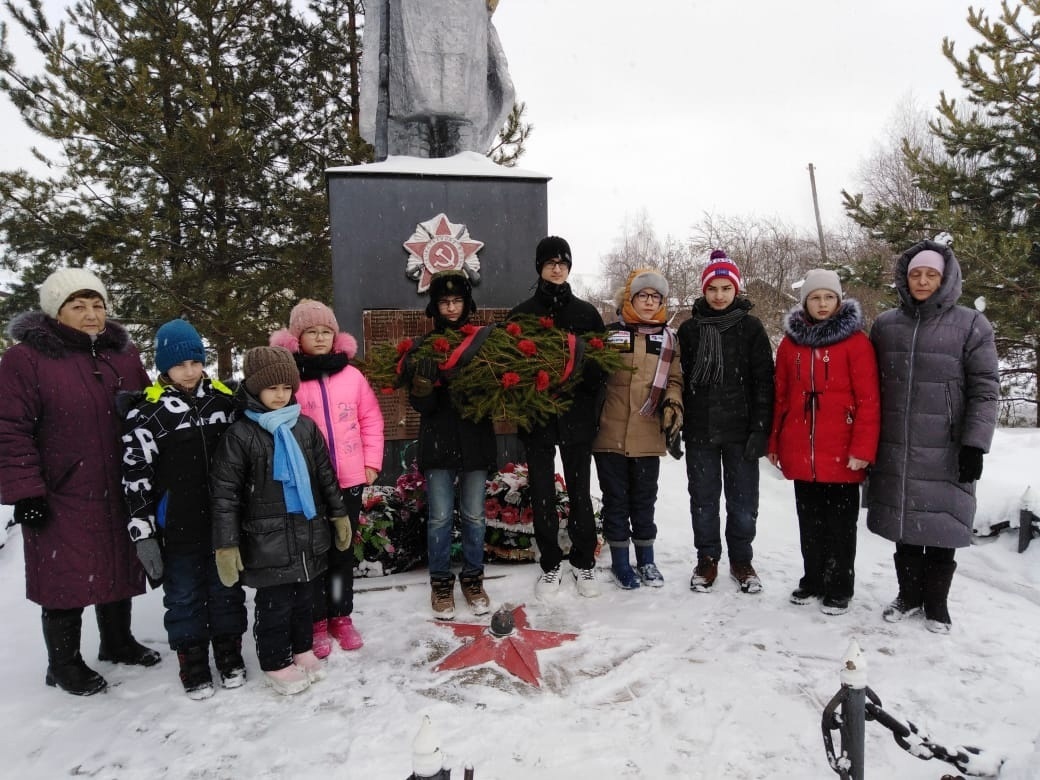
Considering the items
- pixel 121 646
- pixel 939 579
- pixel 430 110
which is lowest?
pixel 121 646

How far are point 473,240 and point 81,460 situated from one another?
8.77 ft

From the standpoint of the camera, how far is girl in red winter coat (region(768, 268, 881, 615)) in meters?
3.26

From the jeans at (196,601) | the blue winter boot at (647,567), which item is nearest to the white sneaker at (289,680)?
the jeans at (196,601)

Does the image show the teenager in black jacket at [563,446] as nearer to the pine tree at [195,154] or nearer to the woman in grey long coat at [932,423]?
the woman in grey long coat at [932,423]

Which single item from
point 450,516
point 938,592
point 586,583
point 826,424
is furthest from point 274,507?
point 938,592

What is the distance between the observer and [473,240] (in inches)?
176

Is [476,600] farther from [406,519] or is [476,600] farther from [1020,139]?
[1020,139]

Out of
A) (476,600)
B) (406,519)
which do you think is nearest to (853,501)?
(476,600)

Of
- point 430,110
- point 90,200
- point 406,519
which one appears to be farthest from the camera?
point 90,200

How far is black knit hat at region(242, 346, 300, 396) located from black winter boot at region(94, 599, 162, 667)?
1.32m

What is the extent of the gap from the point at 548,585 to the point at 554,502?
17.9 inches

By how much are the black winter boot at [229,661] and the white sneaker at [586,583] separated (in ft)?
5.67

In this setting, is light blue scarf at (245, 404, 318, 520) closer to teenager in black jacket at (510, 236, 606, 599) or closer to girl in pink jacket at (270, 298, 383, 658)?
girl in pink jacket at (270, 298, 383, 658)

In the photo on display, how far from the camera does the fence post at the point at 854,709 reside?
1.58m
